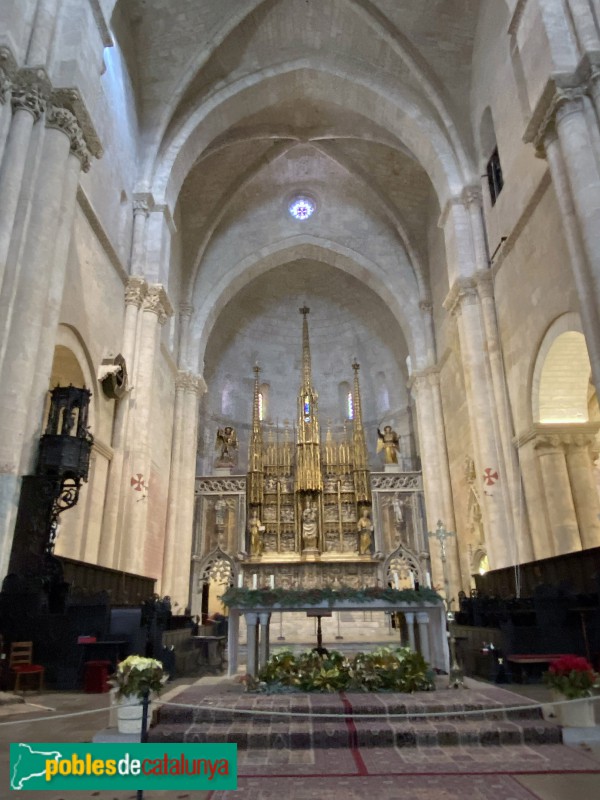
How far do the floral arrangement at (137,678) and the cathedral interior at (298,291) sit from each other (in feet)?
13.2

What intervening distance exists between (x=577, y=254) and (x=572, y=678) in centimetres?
685

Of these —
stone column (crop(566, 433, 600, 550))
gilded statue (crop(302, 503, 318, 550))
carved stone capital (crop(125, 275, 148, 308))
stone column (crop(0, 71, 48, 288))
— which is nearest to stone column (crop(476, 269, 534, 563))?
stone column (crop(566, 433, 600, 550))

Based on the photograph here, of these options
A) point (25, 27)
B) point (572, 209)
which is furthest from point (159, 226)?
point (572, 209)

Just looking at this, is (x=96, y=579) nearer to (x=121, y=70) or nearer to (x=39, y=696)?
(x=39, y=696)

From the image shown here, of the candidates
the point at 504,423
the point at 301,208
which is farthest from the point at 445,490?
the point at 301,208

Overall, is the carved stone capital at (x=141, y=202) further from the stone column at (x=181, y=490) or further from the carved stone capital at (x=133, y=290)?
the stone column at (x=181, y=490)

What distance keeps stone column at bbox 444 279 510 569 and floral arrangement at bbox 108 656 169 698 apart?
10.3 m

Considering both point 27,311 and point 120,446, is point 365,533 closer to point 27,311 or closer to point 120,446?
point 120,446

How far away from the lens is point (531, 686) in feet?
25.5

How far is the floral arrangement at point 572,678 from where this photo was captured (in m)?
5.05

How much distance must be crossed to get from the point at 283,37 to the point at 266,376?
47.6ft

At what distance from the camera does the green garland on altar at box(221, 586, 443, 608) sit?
710cm

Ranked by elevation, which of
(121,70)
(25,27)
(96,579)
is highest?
(121,70)

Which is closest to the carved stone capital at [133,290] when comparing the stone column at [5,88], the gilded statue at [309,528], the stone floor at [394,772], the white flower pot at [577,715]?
the stone column at [5,88]
